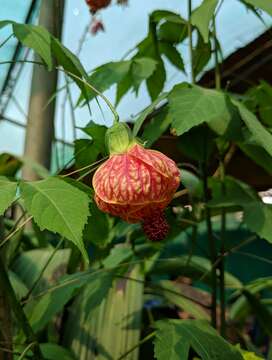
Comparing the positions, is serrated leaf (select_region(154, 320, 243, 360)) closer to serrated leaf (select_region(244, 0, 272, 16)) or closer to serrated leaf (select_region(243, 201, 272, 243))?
serrated leaf (select_region(243, 201, 272, 243))

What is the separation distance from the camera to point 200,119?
54cm

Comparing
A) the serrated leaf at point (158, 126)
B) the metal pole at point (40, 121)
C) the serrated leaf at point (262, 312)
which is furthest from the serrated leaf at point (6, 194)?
the metal pole at point (40, 121)

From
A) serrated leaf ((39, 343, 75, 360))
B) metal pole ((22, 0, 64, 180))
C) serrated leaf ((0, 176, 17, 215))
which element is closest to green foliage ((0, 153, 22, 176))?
metal pole ((22, 0, 64, 180))

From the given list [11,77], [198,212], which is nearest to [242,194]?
[198,212]

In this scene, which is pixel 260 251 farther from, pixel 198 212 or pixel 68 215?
pixel 68 215

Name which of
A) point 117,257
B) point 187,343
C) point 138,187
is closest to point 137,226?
point 117,257

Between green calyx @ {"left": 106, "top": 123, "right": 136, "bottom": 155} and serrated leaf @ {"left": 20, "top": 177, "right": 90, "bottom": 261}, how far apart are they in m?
0.07

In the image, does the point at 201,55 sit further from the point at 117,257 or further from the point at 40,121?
the point at 40,121

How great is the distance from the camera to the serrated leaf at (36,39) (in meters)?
0.54

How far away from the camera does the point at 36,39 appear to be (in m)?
0.55

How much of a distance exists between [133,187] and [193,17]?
0.24 m

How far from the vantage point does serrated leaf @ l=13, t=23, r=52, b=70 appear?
1.77 ft

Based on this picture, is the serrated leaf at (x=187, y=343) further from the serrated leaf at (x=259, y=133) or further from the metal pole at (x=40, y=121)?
the metal pole at (x=40, y=121)

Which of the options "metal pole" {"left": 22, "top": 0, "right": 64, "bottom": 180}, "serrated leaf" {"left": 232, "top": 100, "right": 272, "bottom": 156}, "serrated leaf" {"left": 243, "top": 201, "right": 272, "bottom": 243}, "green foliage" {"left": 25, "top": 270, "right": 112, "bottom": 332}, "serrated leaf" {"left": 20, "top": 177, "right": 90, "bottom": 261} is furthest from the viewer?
"metal pole" {"left": 22, "top": 0, "right": 64, "bottom": 180}
